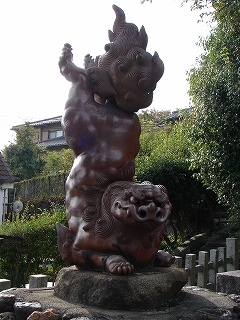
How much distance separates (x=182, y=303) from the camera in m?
2.78

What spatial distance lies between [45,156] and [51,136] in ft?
21.9

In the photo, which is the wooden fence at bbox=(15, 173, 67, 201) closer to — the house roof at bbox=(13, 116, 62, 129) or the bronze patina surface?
the bronze patina surface

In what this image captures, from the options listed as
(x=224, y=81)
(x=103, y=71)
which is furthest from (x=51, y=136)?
(x=103, y=71)

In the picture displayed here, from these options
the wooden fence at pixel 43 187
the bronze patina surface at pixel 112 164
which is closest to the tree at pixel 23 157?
the wooden fence at pixel 43 187

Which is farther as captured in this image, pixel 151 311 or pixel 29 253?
pixel 29 253

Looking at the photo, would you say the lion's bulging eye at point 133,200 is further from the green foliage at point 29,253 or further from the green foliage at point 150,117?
the green foliage at point 150,117

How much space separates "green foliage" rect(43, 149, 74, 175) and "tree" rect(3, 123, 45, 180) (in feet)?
1.86

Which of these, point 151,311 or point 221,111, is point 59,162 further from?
point 151,311

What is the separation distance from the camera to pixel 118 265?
2.64m

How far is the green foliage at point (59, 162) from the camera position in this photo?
18.3 metres

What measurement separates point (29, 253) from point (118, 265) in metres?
4.25

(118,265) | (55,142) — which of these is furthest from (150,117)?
(118,265)

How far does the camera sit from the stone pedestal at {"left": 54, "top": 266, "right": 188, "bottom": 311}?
2539 millimetres

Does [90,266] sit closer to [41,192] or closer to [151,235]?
[151,235]
